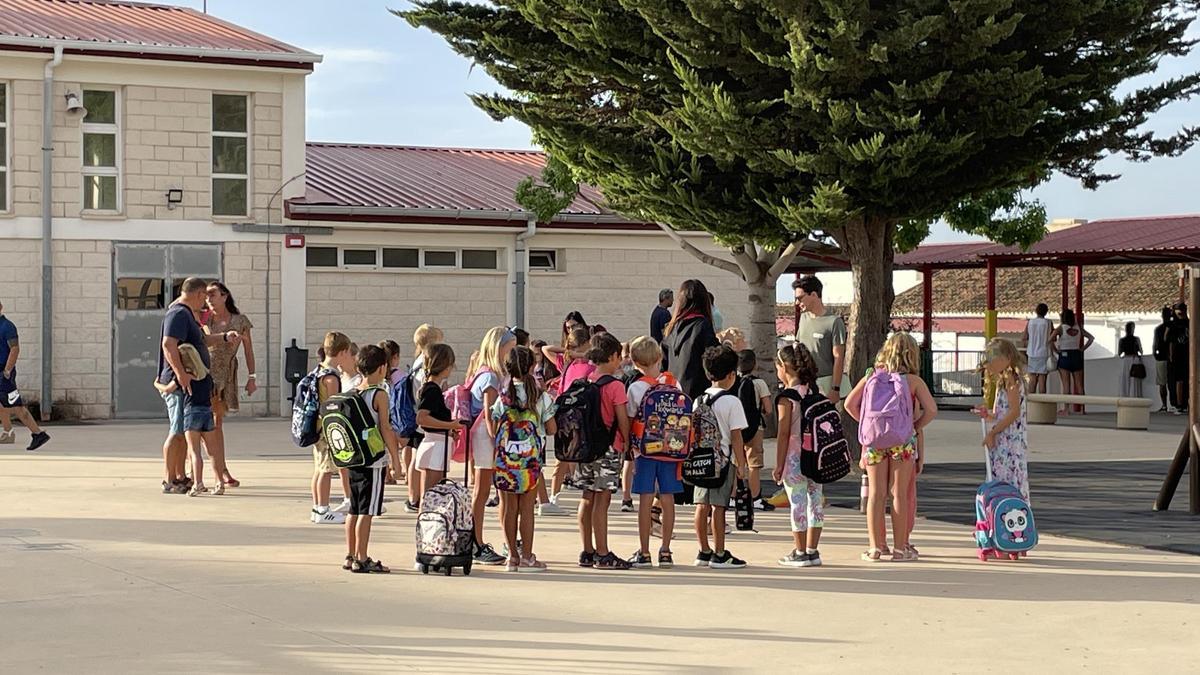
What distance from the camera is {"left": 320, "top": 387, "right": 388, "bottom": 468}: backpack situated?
1012 cm

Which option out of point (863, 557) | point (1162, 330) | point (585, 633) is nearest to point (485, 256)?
point (1162, 330)

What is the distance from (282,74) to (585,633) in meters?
19.8

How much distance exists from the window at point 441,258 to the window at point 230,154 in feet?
10.5

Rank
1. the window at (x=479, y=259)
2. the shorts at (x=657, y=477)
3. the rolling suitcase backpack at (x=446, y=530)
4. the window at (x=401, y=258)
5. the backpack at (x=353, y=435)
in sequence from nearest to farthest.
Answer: the backpack at (x=353, y=435)
the rolling suitcase backpack at (x=446, y=530)
the shorts at (x=657, y=477)
the window at (x=401, y=258)
the window at (x=479, y=259)

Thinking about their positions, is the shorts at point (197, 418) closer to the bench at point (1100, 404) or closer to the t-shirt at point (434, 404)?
the t-shirt at point (434, 404)

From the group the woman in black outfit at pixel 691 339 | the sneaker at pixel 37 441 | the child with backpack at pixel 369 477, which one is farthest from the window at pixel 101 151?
the child with backpack at pixel 369 477

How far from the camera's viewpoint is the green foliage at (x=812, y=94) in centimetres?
1520

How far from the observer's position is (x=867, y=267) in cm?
1733

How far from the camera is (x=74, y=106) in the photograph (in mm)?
25281

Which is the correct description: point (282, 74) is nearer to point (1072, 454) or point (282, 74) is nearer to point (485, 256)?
point (485, 256)

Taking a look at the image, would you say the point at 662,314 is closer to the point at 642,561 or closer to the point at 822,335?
the point at 822,335

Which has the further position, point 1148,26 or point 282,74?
point 282,74

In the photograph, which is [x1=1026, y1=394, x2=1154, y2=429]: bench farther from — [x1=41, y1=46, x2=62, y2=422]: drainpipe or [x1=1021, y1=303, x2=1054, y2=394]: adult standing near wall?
[x1=41, y1=46, x2=62, y2=422]: drainpipe

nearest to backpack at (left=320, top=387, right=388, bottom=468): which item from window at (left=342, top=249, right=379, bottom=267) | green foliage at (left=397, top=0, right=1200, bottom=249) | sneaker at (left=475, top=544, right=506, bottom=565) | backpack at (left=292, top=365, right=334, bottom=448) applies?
sneaker at (left=475, top=544, right=506, bottom=565)
